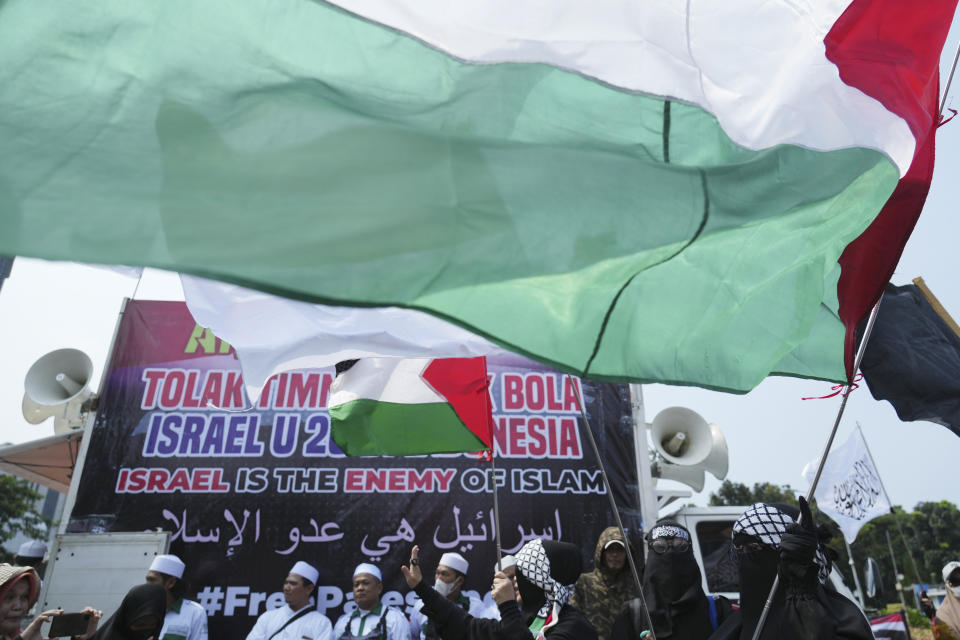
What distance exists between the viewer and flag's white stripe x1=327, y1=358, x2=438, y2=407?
437 centimetres

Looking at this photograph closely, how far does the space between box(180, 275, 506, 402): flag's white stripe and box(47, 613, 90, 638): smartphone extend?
1.99 meters

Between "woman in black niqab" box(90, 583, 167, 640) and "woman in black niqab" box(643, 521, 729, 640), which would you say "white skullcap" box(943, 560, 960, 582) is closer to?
"woman in black niqab" box(643, 521, 729, 640)

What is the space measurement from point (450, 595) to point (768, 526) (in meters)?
4.05

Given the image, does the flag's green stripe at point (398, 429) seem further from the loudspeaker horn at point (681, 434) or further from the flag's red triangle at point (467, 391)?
the loudspeaker horn at point (681, 434)

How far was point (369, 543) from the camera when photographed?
22.2 ft

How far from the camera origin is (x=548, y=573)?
3.15 metres

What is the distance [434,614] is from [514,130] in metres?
2.25

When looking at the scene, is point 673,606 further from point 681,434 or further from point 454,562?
point 681,434

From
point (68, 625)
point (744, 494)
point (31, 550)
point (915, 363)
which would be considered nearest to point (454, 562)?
point (68, 625)

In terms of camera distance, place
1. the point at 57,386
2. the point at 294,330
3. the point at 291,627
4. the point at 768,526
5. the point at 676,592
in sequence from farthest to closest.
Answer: the point at 57,386 < the point at 291,627 < the point at 676,592 < the point at 294,330 < the point at 768,526

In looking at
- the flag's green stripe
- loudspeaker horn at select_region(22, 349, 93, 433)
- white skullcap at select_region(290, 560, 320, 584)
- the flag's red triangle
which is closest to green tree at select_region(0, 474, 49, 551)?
loudspeaker horn at select_region(22, 349, 93, 433)

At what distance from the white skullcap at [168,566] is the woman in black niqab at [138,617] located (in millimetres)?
2194

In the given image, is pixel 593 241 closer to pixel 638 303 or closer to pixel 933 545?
pixel 638 303

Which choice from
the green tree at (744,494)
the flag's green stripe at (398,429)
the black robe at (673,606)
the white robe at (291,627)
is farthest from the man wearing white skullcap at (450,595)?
the green tree at (744,494)
